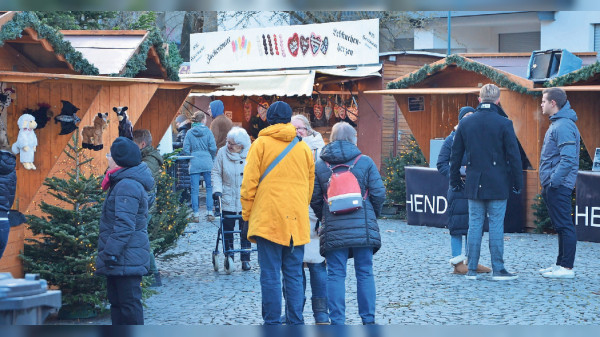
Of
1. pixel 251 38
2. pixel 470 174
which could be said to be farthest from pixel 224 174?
pixel 251 38

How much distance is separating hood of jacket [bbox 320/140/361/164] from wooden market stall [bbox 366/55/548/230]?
6840mm

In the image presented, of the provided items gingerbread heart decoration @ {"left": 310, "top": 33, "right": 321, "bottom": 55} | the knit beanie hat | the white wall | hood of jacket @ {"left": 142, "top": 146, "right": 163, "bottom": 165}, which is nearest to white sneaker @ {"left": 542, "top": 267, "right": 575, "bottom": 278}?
hood of jacket @ {"left": 142, "top": 146, "right": 163, "bottom": 165}

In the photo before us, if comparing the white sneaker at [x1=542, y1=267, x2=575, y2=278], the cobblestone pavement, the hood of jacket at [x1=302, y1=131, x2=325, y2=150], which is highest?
the hood of jacket at [x1=302, y1=131, x2=325, y2=150]

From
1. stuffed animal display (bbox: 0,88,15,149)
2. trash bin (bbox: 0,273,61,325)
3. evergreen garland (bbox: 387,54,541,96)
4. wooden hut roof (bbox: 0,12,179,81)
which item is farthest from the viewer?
evergreen garland (bbox: 387,54,541,96)

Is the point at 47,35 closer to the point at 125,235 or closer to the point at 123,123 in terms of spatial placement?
the point at 123,123

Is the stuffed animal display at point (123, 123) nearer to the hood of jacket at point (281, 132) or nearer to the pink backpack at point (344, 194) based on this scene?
the hood of jacket at point (281, 132)

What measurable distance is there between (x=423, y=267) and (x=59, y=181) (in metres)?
4.78

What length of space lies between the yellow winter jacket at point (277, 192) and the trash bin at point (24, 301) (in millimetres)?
2790

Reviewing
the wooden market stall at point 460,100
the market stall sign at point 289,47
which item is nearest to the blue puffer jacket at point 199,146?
the wooden market stall at point 460,100

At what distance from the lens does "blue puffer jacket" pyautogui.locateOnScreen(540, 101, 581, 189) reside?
394 inches

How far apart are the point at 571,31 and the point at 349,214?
20369 mm

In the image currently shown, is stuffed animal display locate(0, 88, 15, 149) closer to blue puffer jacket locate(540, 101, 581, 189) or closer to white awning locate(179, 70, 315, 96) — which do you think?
blue puffer jacket locate(540, 101, 581, 189)

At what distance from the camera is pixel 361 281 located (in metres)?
7.64

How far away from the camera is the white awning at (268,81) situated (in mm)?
18984
